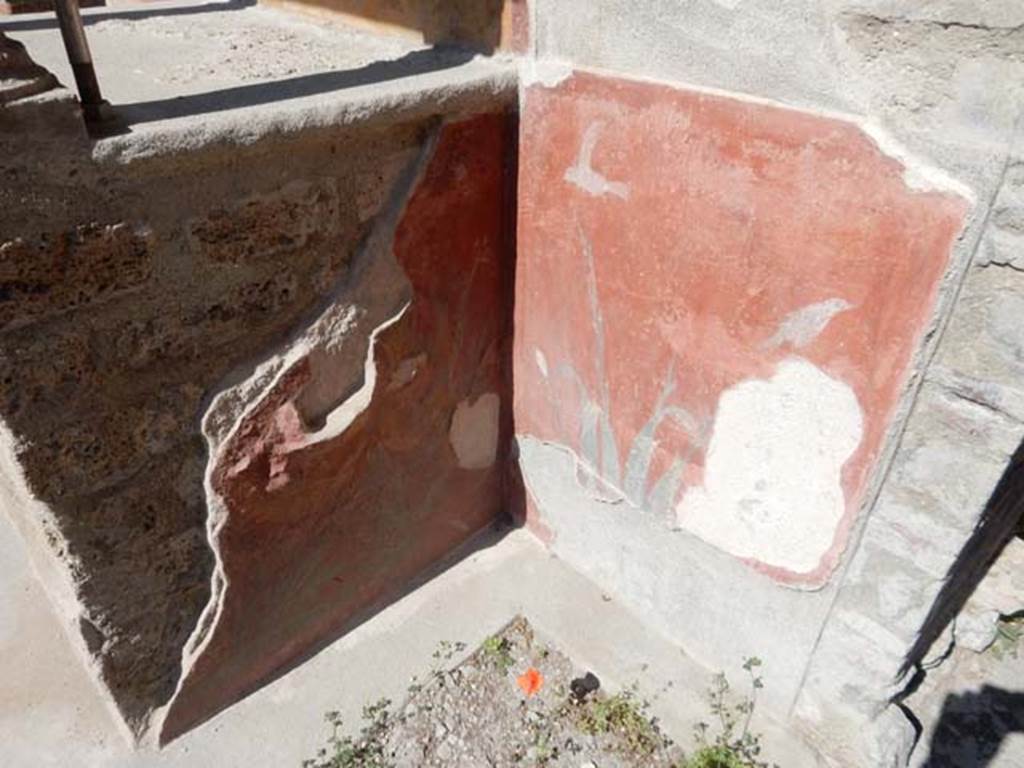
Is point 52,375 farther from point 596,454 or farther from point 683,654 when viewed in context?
point 683,654

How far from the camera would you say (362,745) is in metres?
2.00

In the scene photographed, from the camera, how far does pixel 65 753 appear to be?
192 cm

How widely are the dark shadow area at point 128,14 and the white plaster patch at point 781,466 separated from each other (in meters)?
2.36

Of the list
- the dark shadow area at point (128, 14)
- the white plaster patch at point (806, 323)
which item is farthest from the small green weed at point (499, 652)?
the dark shadow area at point (128, 14)

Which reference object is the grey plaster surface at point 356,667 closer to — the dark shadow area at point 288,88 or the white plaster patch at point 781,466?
the white plaster patch at point 781,466

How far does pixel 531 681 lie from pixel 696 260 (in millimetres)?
1295

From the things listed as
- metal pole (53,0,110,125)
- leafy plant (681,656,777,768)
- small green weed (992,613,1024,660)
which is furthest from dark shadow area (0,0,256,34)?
small green weed (992,613,1024,660)

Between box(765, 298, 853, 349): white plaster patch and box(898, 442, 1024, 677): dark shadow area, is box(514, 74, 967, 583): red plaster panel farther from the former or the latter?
box(898, 442, 1024, 677): dark shadow area

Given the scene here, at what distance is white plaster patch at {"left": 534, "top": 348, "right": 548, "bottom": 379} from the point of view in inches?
87.3

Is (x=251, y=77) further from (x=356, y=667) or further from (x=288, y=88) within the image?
(x=356, y=667)

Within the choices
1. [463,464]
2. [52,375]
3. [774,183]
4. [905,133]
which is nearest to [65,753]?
[52,375]

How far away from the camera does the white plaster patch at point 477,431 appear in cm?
232

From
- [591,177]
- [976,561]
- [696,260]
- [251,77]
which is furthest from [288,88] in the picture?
[976,561]

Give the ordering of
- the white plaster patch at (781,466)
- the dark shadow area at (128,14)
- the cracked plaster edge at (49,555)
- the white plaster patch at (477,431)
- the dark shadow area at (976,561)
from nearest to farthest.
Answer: the cracked plaster edge at (49,555)
the white plaster patch at (781,466)
the dark shadow area at (976,561)
the white plaster patch at (477,431)
the dark shadow area at (128,14)
